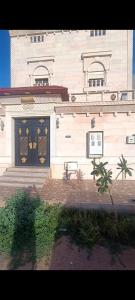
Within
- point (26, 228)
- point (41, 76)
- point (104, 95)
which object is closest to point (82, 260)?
point (26, 228)

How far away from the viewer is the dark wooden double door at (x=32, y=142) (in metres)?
12.1

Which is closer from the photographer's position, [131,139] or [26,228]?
[26,228]

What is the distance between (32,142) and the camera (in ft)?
40.4

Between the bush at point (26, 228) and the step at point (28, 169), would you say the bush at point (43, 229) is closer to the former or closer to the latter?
the bush at point (26, 228)

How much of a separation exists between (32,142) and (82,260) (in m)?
8.72

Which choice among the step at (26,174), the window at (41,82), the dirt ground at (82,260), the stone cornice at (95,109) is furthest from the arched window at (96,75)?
the dirt ground at (82,260)

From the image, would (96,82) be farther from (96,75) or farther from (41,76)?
(41,76)

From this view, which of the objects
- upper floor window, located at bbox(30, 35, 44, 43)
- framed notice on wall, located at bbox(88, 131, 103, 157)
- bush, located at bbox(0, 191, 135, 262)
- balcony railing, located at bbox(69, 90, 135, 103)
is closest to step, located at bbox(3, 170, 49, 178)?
framed notice on wall, located at bbox(88, 131, 103, 157)

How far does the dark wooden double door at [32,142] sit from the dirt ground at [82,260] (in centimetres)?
771

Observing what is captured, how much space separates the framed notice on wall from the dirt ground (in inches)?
275

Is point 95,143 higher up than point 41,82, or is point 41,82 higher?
point 41,82
